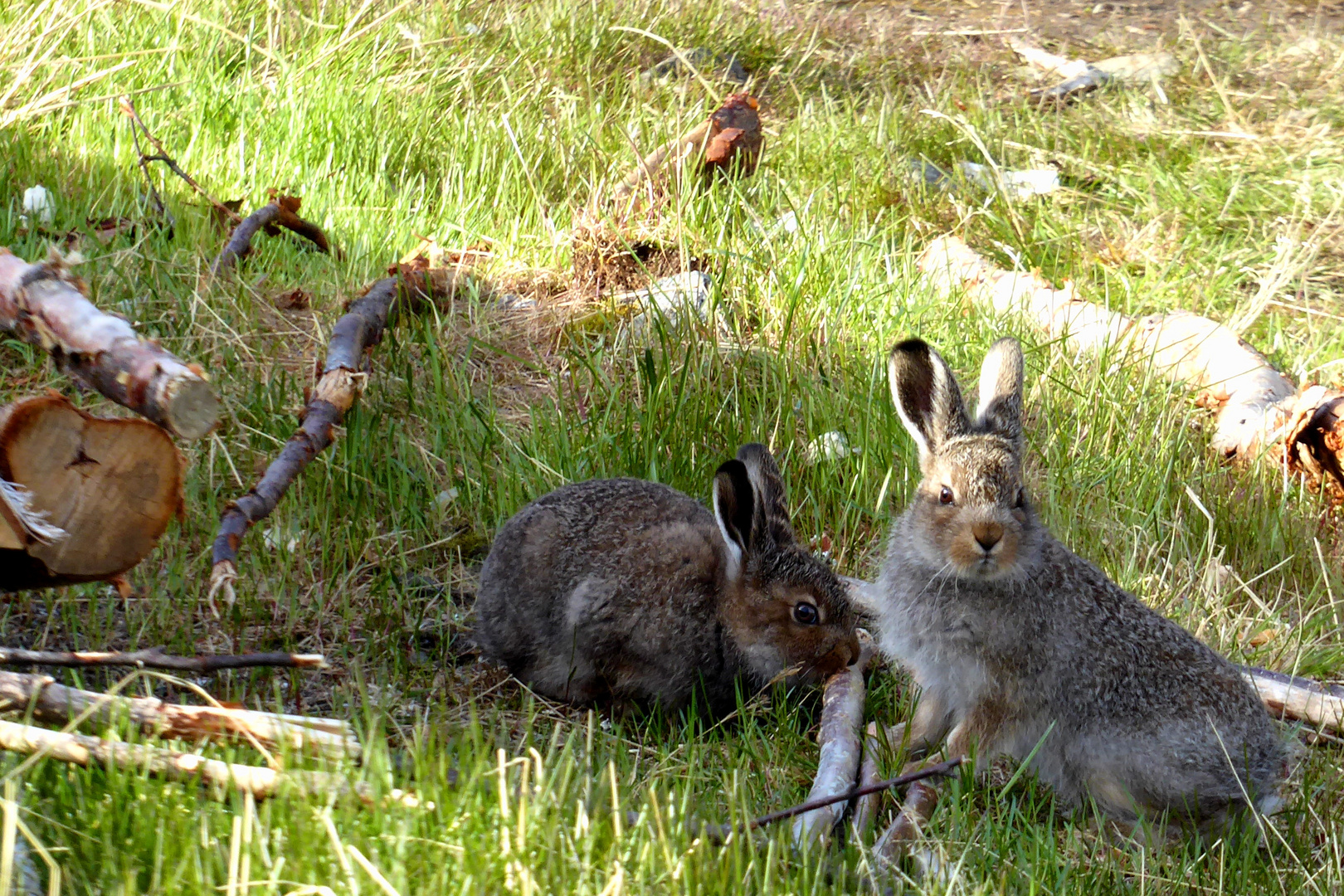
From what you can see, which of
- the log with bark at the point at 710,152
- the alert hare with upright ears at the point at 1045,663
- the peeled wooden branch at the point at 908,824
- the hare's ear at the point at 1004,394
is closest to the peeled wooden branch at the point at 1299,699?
the alert hare with upright ears at the point at 1045,663

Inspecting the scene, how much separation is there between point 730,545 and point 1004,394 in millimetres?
977

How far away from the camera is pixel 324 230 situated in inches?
238

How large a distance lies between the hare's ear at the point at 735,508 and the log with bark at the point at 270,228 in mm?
2481

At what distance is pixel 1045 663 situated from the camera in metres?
3.87

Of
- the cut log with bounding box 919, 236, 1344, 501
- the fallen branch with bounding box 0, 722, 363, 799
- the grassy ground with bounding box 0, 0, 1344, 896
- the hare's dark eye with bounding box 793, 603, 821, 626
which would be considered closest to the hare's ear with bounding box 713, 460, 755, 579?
the hare's dark eye with bounding box 793, 603, 821, 626

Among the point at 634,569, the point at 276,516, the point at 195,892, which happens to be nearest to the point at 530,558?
the point at 634,569

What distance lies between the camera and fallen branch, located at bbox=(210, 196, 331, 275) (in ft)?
18.0

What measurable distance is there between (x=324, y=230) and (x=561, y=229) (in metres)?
1.09

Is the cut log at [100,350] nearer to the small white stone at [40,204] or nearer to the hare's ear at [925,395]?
the hare's ear at [925,395]

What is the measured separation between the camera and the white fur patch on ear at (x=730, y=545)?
416 centimetres

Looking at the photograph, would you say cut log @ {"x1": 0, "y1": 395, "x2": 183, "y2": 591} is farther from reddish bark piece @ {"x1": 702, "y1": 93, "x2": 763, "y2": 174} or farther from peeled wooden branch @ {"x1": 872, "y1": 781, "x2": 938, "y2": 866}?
reddish bark piece @ {"x1": 702, "y1": 93, "x2": 763, "y2": 174}

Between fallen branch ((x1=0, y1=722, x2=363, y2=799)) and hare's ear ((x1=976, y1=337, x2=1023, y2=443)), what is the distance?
228 cm

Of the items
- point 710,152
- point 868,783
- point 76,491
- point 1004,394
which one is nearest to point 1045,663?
point 868,783

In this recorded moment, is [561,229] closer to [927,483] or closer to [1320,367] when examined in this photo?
[927,483]
